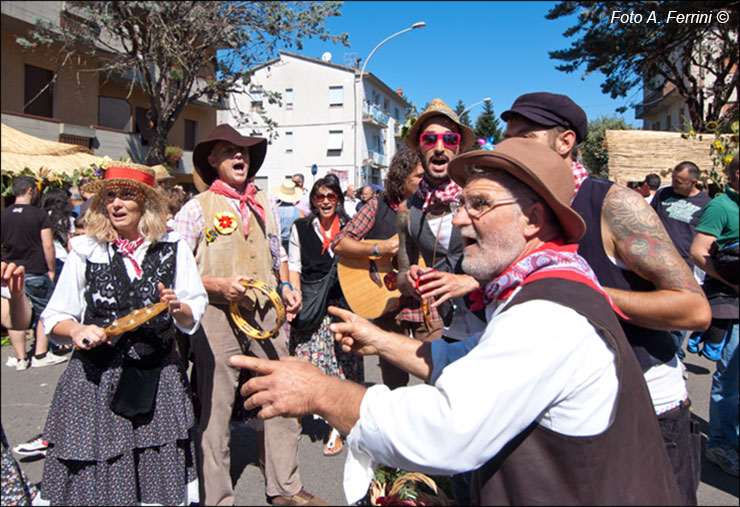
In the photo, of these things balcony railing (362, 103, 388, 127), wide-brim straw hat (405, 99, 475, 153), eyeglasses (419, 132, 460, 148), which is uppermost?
balcony railing (362, 103, 388, 127)

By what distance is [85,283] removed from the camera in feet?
8.49

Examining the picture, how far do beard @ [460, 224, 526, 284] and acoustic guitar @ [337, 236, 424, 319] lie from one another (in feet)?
6.74

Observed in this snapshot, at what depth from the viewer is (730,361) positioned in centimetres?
349

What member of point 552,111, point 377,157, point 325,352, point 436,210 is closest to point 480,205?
point 552,111

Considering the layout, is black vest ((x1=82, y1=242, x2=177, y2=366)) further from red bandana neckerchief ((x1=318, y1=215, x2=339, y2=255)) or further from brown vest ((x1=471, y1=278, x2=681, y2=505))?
brown vest ((x1=471, y1=278, x2=681, y2=505))

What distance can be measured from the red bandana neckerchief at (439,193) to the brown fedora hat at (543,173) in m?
1.40

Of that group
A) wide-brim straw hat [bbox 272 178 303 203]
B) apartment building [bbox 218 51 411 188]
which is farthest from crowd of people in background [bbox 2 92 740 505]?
apartment building [bbox 218 51 411 188]

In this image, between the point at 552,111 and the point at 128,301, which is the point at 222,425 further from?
the point at 552,111

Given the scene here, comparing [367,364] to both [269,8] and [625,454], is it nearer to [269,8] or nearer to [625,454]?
[625,454]

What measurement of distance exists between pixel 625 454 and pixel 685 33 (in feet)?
10.5

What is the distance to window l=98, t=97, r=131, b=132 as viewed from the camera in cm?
1606

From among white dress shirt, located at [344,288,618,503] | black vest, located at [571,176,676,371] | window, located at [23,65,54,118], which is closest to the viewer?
white dress shirt, located at [344,288,618,503]

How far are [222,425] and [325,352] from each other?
4.39 ft

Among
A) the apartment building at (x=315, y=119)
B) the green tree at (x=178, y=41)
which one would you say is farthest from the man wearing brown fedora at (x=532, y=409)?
Answer: the apartment building at (x=315, y=119)
